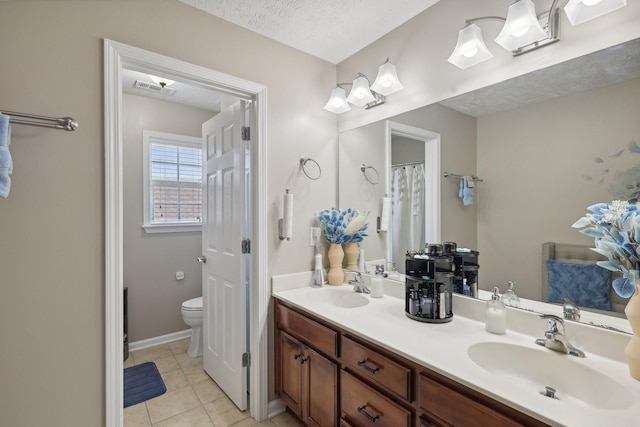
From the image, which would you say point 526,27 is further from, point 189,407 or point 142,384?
point 142,384

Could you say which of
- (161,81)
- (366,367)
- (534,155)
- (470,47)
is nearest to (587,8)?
(470,47)

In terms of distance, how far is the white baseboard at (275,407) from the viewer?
201cm

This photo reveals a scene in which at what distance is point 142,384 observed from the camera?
2.37m

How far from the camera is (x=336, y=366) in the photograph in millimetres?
1478

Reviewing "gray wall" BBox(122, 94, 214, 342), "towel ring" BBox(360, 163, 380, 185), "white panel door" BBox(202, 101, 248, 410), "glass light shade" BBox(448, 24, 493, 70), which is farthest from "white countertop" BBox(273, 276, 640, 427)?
"gray wall" BBox(122, 94, 214, 342)

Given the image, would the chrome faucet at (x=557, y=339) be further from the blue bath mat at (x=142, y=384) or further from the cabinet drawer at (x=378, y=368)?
the blue bath mat at (x=142, y=384)

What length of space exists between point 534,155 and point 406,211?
0.76m

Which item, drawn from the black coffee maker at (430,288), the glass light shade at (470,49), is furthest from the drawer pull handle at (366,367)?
the glass light shade at (470,49)

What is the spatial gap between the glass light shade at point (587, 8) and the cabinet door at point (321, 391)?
5.83 ft

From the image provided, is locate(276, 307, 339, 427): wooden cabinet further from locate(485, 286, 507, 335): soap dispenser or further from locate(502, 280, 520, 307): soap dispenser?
locate(502, 280, 520, 307): soap dispenser

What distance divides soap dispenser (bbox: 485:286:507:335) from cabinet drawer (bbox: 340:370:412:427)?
1.68 feet

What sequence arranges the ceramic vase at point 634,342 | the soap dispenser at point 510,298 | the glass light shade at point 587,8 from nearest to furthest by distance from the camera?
the ceramic vase at point 634,342
the glass light shade at point 587,8
the soap dispenser at point 510,298

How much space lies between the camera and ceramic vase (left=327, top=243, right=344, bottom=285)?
7.06 feet

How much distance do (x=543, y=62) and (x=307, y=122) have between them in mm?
1377
